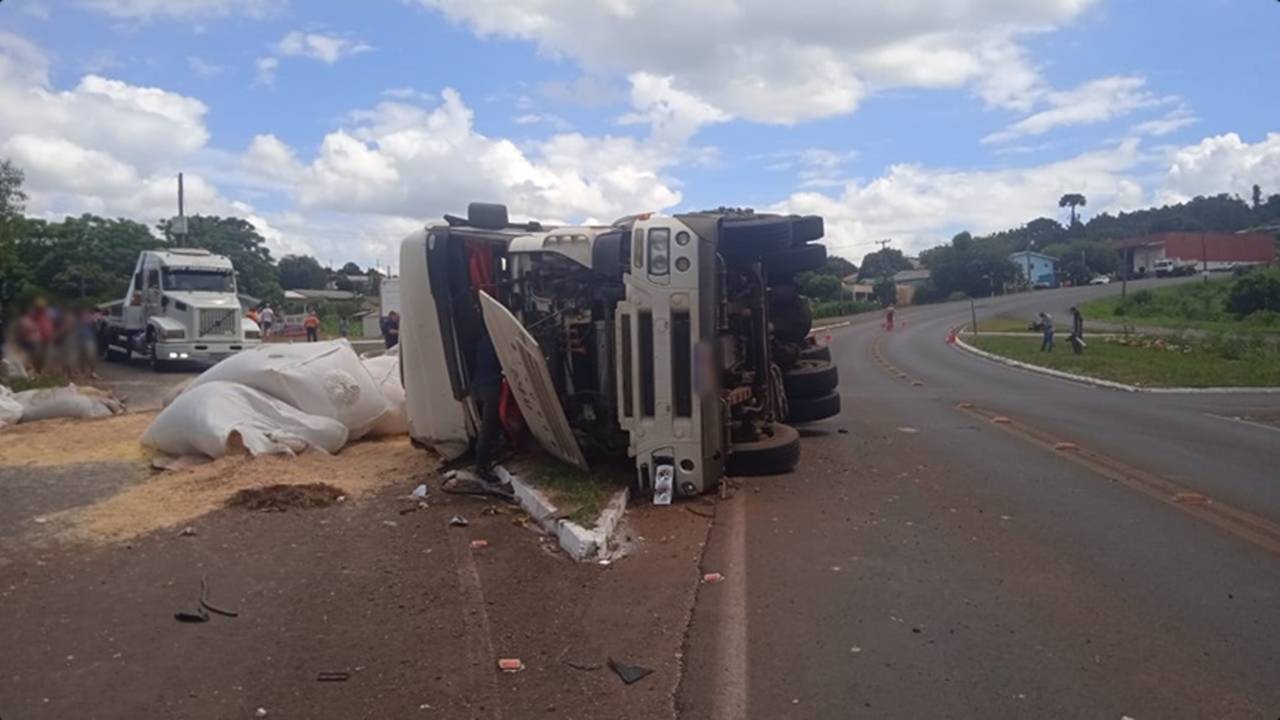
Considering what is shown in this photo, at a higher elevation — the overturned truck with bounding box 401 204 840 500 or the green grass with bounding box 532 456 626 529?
the overturned truck with bounding box 401 204 840 500

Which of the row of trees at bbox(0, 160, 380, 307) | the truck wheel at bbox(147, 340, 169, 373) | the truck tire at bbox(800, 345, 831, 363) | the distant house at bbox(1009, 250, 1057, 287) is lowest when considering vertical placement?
the truck tire at bbox(800, 345, 831, 363)

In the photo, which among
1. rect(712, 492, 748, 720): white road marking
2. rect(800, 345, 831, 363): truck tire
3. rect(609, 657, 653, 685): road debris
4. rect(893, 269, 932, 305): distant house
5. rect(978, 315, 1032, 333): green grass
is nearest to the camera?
rect(712, 492, 748, 720): white road marking

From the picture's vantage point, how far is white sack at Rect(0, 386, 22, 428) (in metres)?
11.4

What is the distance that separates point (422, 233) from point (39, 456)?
467cm

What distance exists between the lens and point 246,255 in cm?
2317

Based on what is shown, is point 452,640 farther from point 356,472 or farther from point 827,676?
point 356,472

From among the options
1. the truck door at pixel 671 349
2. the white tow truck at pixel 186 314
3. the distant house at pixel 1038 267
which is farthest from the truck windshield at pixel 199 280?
the distant house at pixel 1038 267

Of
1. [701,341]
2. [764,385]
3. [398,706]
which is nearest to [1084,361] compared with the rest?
[764,385]

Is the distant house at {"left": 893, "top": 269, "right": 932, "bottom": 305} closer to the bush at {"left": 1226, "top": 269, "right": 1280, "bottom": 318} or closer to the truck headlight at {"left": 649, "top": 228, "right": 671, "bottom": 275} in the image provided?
the bush at {"left": 1226, "top": 269, "right": 1280, "bottom": 318}

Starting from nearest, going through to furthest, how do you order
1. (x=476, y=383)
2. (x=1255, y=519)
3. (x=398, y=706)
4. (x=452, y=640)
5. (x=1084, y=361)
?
1. (x=398, y=706)
2. (x=452, y=640)
3. (x=1255, y=519)
4. (x=476, y=383)
5. (x=1084, y=361)

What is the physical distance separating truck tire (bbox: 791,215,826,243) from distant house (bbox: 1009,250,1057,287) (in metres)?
102

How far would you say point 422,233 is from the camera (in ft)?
30.8

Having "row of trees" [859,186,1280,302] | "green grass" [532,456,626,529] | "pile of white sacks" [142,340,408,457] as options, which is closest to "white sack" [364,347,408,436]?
"pile of white sacks" [142,340,408,457]

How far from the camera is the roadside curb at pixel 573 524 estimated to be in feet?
21.4
